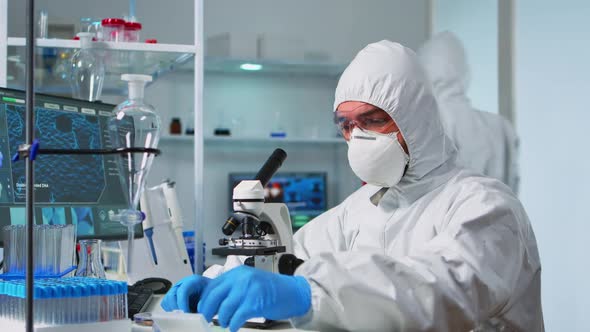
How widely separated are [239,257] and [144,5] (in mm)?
4017

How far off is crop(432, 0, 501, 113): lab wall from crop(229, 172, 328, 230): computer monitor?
1.29 metres

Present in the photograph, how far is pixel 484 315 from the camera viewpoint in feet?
4.56

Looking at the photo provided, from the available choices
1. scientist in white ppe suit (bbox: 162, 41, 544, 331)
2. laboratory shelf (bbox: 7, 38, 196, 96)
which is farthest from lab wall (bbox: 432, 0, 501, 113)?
scientist in white ppe suit (bbox: 162, 41, 544, 331)

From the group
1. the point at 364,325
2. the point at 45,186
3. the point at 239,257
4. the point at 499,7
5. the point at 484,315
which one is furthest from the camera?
the point at 499,7

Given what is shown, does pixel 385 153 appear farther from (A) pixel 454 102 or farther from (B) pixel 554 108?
(B) pixel 554 108

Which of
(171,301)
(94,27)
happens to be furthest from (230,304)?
(94,27)

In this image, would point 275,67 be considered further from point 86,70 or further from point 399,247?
point 399,247

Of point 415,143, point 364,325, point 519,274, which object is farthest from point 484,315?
point 415,143

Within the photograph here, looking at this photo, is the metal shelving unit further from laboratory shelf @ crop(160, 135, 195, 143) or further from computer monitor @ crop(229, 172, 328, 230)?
computer monitor @ crop(229, 172, 328, 230)

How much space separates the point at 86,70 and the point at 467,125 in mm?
2029

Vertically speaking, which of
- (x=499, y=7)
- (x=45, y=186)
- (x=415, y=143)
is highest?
(x=499, y=7)

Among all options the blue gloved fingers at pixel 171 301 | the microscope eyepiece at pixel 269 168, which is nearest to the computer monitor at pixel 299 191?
the microscope eyepiece at pixel 269 168

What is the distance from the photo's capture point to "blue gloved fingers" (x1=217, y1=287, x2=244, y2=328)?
1145 mm

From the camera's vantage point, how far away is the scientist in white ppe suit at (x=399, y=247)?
4.06ft
